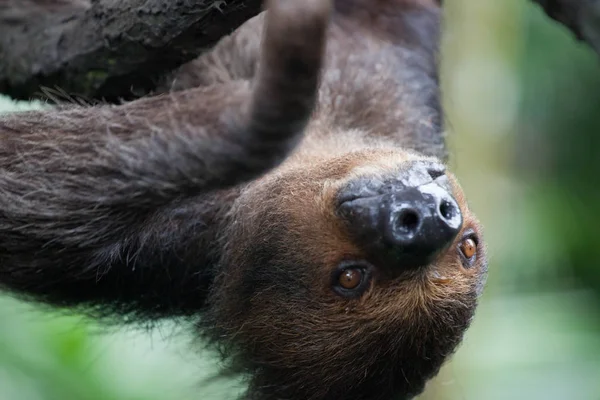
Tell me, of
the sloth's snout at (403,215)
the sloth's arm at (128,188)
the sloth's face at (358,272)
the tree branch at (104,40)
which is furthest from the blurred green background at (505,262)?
the sloth's snout at (403,215)

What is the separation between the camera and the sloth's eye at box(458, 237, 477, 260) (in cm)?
411

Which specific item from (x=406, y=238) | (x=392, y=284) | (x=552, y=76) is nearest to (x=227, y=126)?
(x=406, y=238)

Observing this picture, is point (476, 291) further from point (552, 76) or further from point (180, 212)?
point (552, 76)

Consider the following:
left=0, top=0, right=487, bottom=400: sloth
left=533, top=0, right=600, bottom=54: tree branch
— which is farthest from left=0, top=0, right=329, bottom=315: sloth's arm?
left=533, top=0, right=600, bottom=54: tree branch

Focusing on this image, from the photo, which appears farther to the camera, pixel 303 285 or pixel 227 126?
pixel 303 285

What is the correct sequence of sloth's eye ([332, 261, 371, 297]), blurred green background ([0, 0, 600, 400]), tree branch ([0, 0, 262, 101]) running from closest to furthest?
1. tree branch ([0, 0, 262, 101])
2. sloth's eye ([332, 261, 371, 297])
3. blurred green background ([0, 0, 600, 400])

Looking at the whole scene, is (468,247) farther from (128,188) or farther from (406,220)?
(128,188)

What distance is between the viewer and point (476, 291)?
4.25 metres

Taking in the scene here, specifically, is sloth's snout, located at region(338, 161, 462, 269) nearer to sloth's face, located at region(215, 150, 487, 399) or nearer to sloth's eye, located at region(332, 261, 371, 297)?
sloth's face, located at region(215, 150, 487, 399)

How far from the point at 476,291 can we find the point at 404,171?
29.0 inches

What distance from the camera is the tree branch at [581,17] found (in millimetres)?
3062

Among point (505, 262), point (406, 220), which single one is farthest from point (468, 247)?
point (505, 262)

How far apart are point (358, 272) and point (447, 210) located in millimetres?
505

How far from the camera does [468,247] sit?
4.13 m
